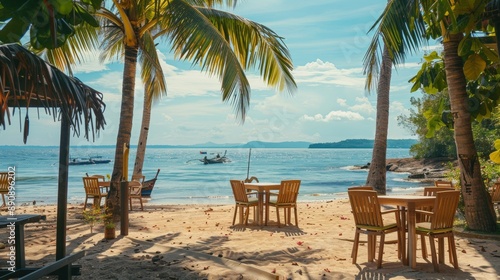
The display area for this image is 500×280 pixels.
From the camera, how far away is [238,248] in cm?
670

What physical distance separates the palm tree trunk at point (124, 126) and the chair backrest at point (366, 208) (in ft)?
17.3

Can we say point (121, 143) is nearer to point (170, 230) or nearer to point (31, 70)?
point (170, 230)

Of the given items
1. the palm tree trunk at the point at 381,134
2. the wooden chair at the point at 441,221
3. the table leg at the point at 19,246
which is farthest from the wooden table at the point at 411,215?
the palm tree trunk at the point at 381,134

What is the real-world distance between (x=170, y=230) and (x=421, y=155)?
122 ft

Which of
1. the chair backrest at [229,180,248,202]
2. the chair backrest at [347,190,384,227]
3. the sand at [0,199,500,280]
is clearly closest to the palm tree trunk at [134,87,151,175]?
the sand at [0,199,500,280]

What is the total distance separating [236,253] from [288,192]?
2.75 metres

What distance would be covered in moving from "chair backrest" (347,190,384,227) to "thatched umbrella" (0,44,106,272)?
292cm

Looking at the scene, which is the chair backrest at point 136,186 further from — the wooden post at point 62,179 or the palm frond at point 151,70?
the wooden post at point 62,179

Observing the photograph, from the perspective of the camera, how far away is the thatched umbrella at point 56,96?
12.2 feet

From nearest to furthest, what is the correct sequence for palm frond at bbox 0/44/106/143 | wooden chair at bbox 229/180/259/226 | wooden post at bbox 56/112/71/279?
palm frond at bbox 0/44/106/143 < wooden post at bbox 56/112/71/279 < wooden chair at bbox 229/180/259/226

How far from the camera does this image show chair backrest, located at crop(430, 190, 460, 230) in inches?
209

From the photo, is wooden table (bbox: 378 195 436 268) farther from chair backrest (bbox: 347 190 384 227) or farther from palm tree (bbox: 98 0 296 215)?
palm tree (bbox: 98 0 296 215)

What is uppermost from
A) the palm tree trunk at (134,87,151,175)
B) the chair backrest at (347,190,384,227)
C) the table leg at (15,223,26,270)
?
the palm tree trunk at (134,87,151,175)

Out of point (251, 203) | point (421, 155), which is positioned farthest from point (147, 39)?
point (421, 155)
